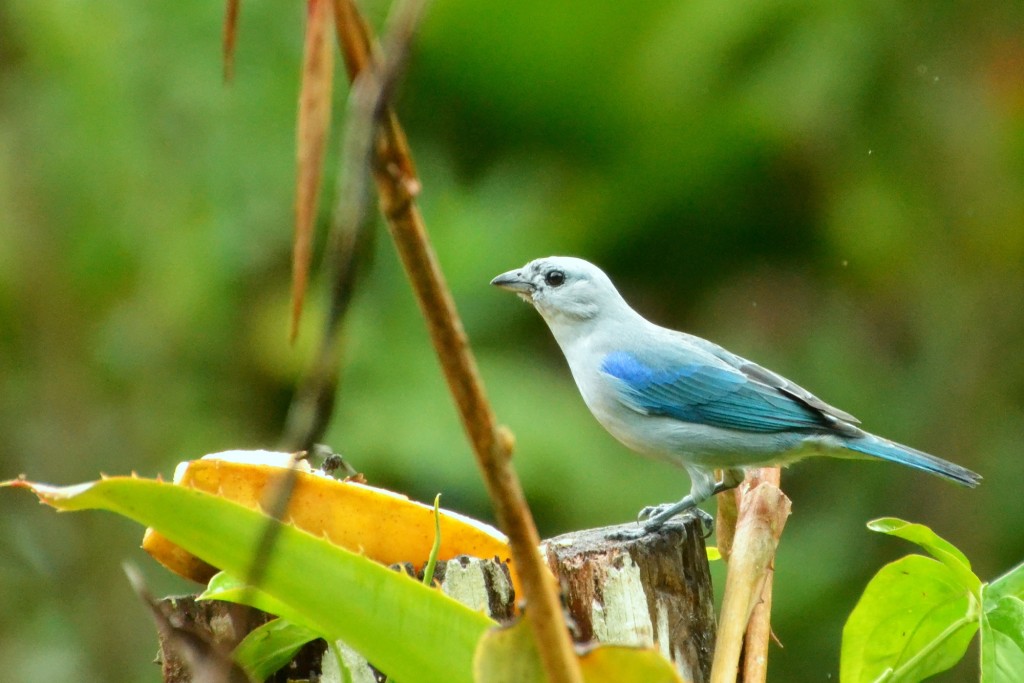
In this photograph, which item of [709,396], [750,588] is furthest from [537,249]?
[750,588]

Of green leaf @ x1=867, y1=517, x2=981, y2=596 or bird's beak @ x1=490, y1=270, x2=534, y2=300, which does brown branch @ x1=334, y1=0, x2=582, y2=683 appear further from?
bird's beak @ x1=490, y1=270, x2=534, y2=300

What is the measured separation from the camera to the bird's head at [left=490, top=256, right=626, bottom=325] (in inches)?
135

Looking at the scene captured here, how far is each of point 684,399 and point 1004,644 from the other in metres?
1.67

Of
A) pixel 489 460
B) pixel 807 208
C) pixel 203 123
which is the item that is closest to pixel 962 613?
pixel 489 460

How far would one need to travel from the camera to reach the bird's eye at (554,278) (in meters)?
3.44

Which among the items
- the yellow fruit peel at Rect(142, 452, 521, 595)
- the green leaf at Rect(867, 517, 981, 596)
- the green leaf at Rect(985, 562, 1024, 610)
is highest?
the yellow fruit peel at Rect(142, 452, 521, 595)

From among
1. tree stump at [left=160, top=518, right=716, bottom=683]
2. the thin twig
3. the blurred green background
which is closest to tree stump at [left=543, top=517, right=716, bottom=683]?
tree stump at [left=160, top=518, right=716, bottom=683]

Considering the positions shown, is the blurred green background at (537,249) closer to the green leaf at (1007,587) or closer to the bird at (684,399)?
the bird at (684,399)

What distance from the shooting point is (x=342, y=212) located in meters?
0.51

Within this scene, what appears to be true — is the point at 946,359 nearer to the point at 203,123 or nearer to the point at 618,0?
the point at 618,0

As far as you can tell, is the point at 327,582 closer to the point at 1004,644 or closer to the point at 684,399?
the point at 1004,644

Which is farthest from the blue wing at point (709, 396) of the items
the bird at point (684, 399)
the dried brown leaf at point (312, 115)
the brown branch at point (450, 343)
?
the dried brown leaf at point (312, 115)

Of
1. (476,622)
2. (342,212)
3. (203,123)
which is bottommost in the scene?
(476,622)

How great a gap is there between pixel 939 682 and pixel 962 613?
13.8 feet
